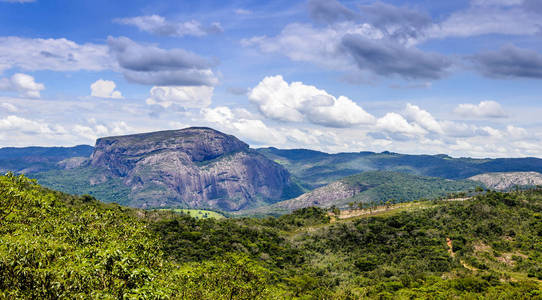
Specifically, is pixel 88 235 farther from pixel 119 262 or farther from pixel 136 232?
pixel 119 262

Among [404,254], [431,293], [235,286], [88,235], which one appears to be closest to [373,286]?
[431,293]

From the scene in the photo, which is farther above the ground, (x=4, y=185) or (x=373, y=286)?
(x=4, y=185)

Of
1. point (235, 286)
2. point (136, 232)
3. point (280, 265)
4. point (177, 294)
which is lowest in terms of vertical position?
point (280, 265)

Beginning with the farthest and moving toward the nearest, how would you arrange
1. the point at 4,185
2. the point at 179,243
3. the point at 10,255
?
the point at 179,243, the point at 4,185, the point at 10,255

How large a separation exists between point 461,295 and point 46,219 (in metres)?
129

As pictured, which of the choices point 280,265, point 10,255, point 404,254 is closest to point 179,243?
point 280,265

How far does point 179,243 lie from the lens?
194 m

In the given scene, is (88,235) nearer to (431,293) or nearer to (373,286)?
(431,293)

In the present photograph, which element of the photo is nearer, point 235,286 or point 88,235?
point 88,235

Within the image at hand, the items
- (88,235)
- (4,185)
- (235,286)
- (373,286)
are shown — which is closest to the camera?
(88,235)

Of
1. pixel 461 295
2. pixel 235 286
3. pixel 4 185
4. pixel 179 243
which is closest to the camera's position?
pixel 4 185

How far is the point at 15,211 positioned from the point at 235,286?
38.3 metres

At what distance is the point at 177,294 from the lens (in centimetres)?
5006

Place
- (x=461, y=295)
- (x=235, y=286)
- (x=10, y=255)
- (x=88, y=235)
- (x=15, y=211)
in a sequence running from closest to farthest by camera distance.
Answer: (x=10, y=255), (x=88, y=235), (x=15, y=211), (x=235, y=286), (x=461, y=295)
